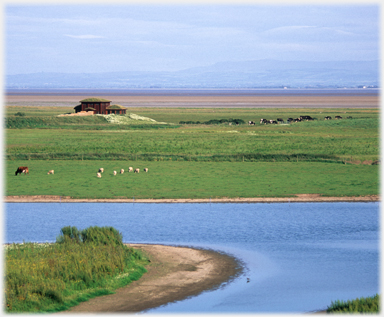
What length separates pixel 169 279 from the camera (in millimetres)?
26484

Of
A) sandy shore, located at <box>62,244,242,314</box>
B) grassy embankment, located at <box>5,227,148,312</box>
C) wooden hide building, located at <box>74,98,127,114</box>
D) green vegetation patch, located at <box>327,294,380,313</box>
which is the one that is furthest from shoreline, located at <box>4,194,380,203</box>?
wooden hide building, located at <box>74,98,127,114</box>

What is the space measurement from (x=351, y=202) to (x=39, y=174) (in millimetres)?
30271

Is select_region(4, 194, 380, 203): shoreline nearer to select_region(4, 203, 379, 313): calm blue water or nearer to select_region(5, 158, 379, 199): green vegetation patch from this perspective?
select_region(5, 158, 379, 199): green vegetation patch

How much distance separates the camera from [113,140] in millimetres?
89312

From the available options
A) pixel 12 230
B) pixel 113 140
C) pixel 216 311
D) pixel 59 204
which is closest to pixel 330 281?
pixel 216 311

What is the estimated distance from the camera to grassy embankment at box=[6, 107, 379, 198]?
50.3 meters

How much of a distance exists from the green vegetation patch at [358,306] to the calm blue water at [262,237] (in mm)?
1610

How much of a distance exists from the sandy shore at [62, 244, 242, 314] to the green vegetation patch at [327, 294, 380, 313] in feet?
19.8

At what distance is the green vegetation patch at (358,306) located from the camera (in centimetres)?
2039

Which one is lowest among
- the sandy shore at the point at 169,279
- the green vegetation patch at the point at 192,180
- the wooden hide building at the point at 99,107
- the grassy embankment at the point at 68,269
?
the sandy shore at the point at 169,279

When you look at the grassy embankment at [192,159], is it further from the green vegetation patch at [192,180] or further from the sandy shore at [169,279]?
the sandy shore at [169,279]

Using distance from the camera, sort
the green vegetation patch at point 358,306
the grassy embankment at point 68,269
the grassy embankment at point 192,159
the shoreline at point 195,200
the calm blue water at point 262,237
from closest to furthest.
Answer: the green vegetation patch at point 358,306 < the grassy embankment at point 68,269 < the calm blue water at point 262,237 < the shoreline at point 195,200 < the grassy embankment at point 192,159

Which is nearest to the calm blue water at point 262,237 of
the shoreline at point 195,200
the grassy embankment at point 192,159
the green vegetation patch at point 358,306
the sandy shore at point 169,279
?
the sandy shore at point 169,279

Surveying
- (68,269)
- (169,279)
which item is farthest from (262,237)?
(68,269)
